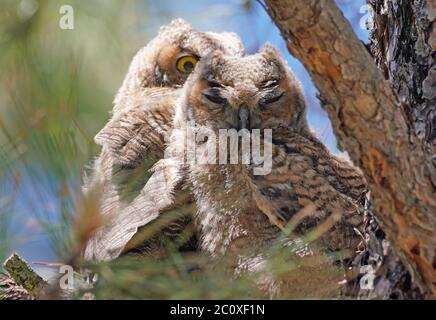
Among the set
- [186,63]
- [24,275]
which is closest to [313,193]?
[24,275]

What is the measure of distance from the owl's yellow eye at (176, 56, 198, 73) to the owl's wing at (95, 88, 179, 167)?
345 millimetres

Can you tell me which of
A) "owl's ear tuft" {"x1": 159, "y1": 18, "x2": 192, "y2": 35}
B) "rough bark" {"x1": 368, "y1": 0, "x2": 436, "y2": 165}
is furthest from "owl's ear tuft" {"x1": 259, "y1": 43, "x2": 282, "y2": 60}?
"owl's ear tuft" {"x1": 159, "y1": 18, "x2": 192, "y2": 35}

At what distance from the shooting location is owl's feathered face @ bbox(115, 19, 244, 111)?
3611 millimetres

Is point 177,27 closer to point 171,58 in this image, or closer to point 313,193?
point 171,58

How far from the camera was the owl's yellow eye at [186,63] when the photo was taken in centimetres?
361

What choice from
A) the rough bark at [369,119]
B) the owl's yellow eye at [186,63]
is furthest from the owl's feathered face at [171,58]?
the rough bark at [369,119]

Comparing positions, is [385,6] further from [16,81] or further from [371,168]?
[16,81]

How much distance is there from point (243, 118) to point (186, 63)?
1.11 m

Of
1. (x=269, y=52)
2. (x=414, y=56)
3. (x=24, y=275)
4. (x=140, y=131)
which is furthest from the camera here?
(x=140, y=131)

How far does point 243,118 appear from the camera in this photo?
8.54ft

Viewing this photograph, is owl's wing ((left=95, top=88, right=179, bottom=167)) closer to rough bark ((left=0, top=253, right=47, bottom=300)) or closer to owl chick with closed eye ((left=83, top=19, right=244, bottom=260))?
owl chick with closed eye ((left=83, top=19, right=244, bottom=260))

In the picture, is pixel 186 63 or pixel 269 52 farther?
pixel 186 63

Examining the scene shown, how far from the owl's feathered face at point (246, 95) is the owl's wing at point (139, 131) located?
23 centimetres

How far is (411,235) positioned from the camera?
1.50m
